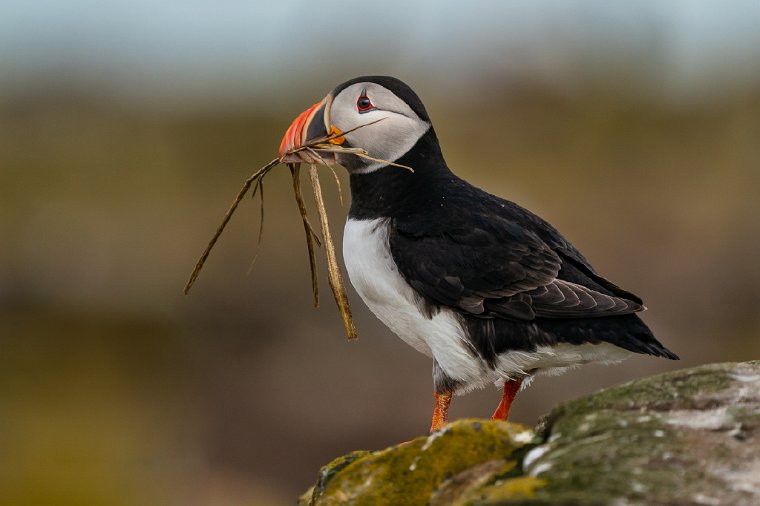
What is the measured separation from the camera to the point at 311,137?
231 inches

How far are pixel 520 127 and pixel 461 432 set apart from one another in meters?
14.0

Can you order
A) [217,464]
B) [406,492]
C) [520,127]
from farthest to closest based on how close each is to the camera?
[520,127]
[217,464]
[406,492]

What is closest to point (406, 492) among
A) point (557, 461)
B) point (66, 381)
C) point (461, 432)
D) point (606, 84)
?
point (461, 432)

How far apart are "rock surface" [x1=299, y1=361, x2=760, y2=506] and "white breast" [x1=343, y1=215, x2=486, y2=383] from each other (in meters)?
1.12

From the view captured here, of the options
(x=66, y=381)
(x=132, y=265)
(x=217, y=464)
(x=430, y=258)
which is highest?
(x=430, y=258)

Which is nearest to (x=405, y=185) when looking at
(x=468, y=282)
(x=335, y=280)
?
(x=335, y=280)

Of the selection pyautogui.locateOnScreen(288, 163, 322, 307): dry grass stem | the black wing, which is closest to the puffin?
the black wing

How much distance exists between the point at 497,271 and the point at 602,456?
213cm

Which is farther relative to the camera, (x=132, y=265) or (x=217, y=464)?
(x=132, y=265)

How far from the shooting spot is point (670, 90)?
63.6 feet

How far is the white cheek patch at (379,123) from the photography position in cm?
592

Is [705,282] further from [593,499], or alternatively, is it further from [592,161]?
[593,499]

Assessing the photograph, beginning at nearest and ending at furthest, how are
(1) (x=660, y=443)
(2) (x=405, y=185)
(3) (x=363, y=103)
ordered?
1. (1) (x=660, y=443)
2. (2) (x=405, y=185)
3. (3) (x=363, y=103)

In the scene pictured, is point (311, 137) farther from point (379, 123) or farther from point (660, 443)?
point (660, 443)
